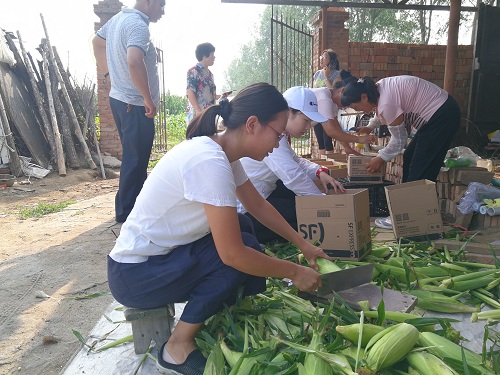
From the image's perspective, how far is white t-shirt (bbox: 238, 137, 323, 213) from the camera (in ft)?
10.3

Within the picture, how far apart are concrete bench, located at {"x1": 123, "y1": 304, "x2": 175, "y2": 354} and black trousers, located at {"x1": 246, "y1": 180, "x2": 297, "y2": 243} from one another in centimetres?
135

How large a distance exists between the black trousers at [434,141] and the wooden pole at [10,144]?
6.42 metres

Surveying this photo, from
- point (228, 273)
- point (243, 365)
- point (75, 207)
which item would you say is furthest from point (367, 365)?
point (75, 207)

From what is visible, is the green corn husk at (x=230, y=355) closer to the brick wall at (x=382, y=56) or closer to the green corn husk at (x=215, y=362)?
the green corn husk at (x=215, y=362)

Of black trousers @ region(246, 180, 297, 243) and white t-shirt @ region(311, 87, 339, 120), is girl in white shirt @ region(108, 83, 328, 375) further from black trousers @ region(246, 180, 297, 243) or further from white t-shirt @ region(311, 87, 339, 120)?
white t-shirt @ region(311, 87, 339, 120)

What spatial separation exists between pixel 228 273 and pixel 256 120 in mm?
655

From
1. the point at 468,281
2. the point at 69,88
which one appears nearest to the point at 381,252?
the point at 468,281

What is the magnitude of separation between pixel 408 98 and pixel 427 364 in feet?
9.24

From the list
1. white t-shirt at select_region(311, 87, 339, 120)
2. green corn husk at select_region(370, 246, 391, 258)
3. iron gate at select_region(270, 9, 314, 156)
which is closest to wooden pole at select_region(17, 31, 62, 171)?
iron gate at select_region(270, 9, 314, 156)

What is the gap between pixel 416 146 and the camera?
3.91 meters

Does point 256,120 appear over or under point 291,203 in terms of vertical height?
over

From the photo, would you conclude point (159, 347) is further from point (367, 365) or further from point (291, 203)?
point (291, 203)

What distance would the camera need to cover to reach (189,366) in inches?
71.3

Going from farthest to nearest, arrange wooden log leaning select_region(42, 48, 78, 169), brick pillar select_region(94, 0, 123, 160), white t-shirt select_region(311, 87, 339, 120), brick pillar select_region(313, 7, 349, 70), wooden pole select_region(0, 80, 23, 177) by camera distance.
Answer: brick pillar select_region(313, 7, 349, 70)
wooden log leaning select_region(42, 48, 78, 169)
brick pillar select_region(94, 0, 123, 160)
wooden pole select_region(0, 80, 23, 177)
white t-shirt select_region(311, 87, 339, 120)
